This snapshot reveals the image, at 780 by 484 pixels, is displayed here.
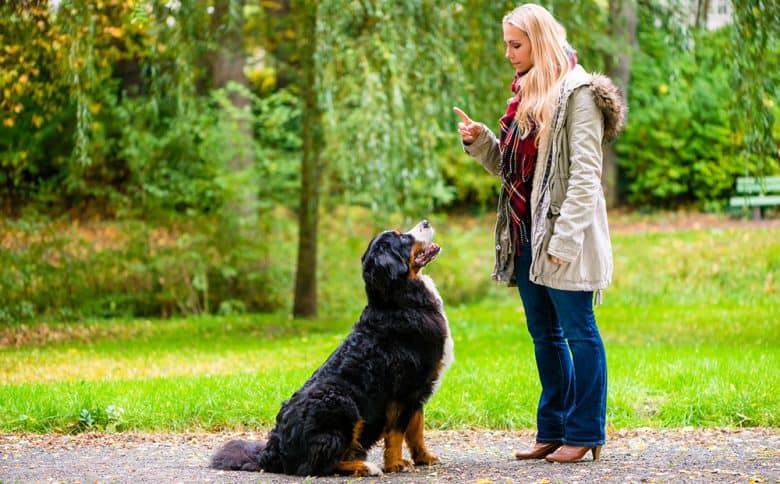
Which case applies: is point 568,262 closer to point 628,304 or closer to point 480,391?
point 480,391

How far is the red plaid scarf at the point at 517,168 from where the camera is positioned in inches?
201

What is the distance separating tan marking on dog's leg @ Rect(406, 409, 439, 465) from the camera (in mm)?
5234

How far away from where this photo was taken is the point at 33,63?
10.7 metres

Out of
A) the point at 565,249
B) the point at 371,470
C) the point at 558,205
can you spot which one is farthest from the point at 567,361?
the point at 371,470

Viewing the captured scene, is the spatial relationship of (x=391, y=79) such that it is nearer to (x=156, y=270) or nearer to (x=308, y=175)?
(x=308, y=175)

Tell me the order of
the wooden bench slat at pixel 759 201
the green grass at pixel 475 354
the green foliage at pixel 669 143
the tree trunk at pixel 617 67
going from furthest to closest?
1. the green foliage at pixel 669 143
2. the wooden bench slat at pixel 759 201
3. the tree trunk at pixel 617 67
4. the green grass at pixel 475 354

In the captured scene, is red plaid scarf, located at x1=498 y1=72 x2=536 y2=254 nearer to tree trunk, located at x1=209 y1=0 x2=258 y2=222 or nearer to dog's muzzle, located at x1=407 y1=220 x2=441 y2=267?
dog's muzzle, located at x1=407 y1=220 x2=441 y2=267

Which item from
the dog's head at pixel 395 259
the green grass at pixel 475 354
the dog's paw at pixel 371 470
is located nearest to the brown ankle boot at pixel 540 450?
the dog's paw at pixel 371 470

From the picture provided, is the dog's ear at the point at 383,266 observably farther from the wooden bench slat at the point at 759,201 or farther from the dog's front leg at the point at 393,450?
the wooden bench slat at the point at 759,201

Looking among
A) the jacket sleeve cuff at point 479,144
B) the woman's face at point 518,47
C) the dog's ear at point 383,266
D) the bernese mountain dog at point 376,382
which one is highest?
the woman's face at point 518,47

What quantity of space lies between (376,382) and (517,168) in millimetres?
1322

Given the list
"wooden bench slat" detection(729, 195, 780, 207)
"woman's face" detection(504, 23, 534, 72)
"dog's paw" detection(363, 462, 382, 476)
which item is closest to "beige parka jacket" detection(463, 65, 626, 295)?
"woman's face" detection(504, 23, 534, 72)

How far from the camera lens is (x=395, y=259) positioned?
201 inches

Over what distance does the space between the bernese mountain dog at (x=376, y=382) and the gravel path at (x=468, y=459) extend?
13cm
